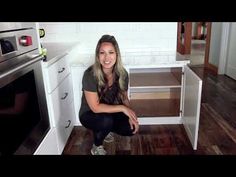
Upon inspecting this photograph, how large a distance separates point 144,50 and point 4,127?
1.71m

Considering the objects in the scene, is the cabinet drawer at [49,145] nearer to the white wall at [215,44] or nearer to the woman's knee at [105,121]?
the woman's knee at [105,121]

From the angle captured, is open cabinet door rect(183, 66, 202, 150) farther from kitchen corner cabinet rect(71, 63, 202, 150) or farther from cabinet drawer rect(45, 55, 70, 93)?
cabinet drawer rect(45, 55, 70, 93)

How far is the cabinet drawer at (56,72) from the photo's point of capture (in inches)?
54.9

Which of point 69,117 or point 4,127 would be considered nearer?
point 4,127

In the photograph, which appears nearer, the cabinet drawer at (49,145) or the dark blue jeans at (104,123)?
the cabinet drawer at (49,145)

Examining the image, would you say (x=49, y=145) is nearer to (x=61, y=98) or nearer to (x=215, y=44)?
(x=61, y=98)

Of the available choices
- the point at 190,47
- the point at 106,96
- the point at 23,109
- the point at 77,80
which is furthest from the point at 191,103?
the point at 190,47

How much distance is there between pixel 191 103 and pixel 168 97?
68cm

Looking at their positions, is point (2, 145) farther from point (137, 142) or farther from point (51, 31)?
point (51, 31)

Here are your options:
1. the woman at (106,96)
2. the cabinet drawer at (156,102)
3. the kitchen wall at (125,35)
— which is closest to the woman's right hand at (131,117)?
the woman at (106,96)

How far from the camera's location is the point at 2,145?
2.86ft
